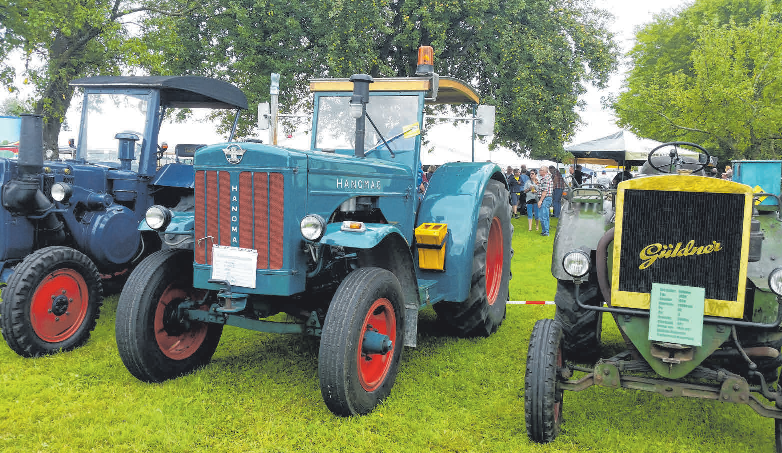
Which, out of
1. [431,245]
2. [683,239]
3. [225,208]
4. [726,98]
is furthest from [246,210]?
[726,98]

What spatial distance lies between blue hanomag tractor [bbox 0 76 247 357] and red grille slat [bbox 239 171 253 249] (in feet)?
1.78

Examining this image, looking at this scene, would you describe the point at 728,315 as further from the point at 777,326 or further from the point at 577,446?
the point at 577,446

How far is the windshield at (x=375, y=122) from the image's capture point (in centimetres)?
491

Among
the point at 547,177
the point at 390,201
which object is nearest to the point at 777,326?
the point at 390,201

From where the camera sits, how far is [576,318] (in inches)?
148

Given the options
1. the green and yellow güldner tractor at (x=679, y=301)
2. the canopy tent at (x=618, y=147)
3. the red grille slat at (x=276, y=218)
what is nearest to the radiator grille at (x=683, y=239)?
the green and yellow güldner tractor at (x=679, y=301)

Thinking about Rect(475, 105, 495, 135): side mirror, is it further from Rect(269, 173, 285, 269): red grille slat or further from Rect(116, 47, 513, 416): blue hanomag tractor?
Rect(269, 173, 285, 269): red grille slat

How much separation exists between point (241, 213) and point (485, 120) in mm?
2542

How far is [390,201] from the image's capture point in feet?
14.8

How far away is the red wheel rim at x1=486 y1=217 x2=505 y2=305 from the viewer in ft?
18.8

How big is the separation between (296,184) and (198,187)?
680mm

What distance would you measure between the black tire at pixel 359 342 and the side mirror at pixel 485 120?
79.4 inches

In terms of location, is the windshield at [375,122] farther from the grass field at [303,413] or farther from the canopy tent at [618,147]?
the canopy tent at [618,147]

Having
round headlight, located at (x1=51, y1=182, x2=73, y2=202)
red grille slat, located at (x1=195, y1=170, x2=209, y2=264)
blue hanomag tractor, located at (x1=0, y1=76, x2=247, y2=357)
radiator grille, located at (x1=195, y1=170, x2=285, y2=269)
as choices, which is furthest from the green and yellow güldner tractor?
round headlight, located at (x1=51, y1=182, x2=73, y2=202)
